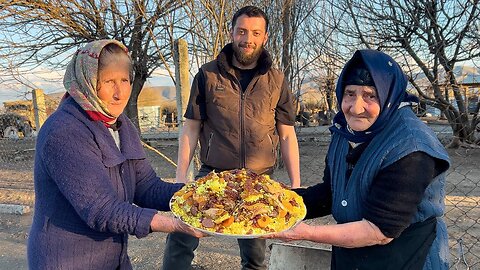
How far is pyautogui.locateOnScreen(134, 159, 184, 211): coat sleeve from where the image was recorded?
84.2 inches

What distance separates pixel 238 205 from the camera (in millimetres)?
1742

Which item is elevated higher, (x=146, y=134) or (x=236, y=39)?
(x=236, y=39)

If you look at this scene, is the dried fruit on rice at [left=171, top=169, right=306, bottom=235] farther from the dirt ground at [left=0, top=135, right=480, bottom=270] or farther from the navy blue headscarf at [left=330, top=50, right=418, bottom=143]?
the dirt ground at [left=0, top=135, right=480, bottom=270]

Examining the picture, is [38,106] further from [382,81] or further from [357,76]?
[382,81]

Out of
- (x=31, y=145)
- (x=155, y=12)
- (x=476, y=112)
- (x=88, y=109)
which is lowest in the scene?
(x=31, y=145)

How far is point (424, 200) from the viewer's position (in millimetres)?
1659

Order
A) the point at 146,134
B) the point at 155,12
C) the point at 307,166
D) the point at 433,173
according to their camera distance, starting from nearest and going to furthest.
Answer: the point at 433,173
the point at 155,12
the point at 307,166
the point at 146,134

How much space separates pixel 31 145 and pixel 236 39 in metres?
12.0

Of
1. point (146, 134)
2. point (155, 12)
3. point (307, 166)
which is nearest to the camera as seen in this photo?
point (155, 12)

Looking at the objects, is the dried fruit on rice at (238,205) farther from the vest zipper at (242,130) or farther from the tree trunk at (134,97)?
the tree trunk at (134,97)

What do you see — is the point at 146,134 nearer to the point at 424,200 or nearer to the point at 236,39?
the point at 236,39

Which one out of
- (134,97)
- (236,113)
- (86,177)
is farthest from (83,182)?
(134,97)

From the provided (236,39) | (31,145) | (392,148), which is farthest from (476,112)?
(31,145)

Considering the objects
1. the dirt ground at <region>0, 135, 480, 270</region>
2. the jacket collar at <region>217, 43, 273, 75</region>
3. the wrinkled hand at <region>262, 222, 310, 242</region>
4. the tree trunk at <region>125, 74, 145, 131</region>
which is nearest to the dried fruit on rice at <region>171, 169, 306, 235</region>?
the wrinkled hand at <region>262, 222, 310, 242</region>
